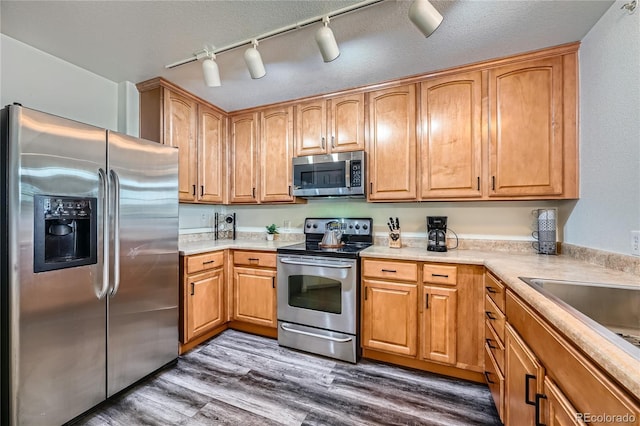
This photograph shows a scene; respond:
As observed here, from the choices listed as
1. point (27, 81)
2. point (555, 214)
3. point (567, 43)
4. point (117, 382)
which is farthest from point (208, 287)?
point (567, 43)

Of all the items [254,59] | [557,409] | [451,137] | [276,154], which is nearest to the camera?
[557,409]

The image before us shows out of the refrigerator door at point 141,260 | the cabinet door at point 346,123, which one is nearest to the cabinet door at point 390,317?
the cabinet door at point 346,123

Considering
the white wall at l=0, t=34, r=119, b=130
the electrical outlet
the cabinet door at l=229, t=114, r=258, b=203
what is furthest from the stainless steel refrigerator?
the electrical outlet

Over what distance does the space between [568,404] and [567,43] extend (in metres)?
2.27

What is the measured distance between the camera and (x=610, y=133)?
157cm

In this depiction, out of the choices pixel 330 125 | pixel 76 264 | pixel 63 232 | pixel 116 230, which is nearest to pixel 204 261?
pixel 116 230

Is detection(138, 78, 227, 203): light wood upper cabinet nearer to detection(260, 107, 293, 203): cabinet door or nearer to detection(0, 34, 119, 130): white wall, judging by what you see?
detection(0, 34, 119, 130): white wall

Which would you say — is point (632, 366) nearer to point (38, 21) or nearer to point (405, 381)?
point (405, 381)

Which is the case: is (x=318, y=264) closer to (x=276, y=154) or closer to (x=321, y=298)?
(x=321, y=298)

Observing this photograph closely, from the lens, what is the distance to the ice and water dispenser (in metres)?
1.41

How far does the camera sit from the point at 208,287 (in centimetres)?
252

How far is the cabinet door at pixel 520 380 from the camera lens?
1.03 m

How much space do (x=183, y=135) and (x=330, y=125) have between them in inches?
55.1

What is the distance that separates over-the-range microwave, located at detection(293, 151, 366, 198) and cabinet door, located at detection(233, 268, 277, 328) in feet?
2.88
